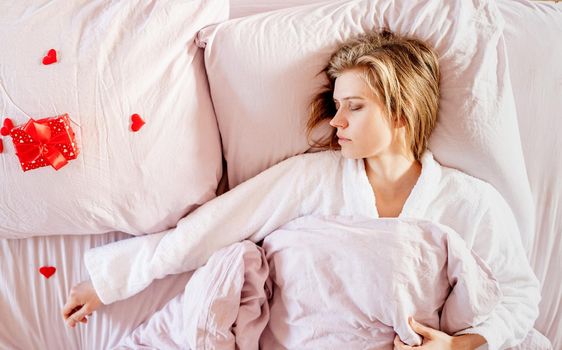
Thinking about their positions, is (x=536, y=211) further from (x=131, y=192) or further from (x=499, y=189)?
(x=131, y=192)

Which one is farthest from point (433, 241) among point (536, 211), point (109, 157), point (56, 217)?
point (56, 217)

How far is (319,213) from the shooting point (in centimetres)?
102

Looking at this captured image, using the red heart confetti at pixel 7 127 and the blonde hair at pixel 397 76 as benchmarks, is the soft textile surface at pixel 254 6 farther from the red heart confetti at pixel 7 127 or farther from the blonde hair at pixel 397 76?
the red heart confetti at pixel 7 127

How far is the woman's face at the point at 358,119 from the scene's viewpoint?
0.93 meters

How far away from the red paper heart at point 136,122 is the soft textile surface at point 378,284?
42cm

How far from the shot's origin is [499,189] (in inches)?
39.9

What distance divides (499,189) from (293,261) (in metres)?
0.49

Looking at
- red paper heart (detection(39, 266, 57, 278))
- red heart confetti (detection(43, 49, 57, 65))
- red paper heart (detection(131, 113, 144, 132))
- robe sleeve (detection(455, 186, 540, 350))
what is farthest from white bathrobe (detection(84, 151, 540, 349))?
red heart confetti (detection(43, 49, 57, 65))

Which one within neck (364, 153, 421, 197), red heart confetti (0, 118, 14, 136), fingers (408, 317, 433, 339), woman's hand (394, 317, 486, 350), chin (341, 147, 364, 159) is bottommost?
woman's hand (394, 317, 486, 350)

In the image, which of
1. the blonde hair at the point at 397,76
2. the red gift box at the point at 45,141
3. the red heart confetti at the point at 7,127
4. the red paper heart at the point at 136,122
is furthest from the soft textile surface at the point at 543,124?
the red heart confetti at the point at 7,127

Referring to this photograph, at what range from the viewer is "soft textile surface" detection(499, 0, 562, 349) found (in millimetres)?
1044

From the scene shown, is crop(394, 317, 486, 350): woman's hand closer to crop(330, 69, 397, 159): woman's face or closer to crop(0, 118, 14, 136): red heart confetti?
crop(330, 69, 397, 159): woman's face

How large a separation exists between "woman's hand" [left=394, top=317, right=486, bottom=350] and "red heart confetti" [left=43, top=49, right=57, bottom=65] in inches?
34.9

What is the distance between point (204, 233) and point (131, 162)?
222 millimetres
